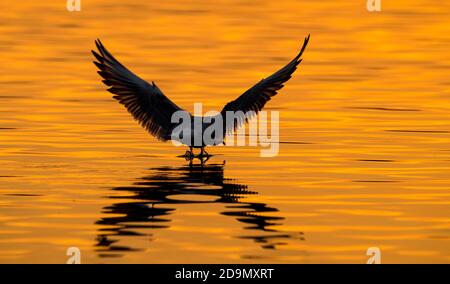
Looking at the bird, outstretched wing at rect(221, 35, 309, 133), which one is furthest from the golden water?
outstretched wing at rect(221, 35, 309, 133)

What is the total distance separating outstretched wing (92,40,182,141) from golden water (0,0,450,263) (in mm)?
496

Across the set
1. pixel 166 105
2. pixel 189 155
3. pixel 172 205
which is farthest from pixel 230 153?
pixel 172 205

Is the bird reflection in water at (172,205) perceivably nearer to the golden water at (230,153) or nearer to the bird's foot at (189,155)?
the golden water at (230,153)

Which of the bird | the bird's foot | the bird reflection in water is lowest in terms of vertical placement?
the bird reflection in water

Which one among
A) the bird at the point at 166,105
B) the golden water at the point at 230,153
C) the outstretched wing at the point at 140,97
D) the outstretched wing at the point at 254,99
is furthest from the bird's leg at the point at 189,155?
the outstretched wing at the point at 254,99

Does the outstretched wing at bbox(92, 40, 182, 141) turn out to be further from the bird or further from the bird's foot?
the bird's foot

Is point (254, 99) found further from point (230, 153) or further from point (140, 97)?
point (140, 97)

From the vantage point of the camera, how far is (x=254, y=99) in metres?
19.4

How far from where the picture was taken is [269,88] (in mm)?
19656

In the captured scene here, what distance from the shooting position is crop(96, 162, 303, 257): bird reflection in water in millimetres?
14156

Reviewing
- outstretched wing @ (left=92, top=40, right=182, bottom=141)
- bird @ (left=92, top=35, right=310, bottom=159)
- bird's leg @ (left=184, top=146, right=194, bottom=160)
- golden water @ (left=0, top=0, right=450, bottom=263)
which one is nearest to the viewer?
golden water @ (left=0, top=0, right=450, bottom=263)

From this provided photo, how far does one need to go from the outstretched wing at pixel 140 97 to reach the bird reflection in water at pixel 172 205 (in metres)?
0.82

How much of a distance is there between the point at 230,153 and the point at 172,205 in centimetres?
440

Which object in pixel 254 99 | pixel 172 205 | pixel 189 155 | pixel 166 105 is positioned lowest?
pixel 172 205
